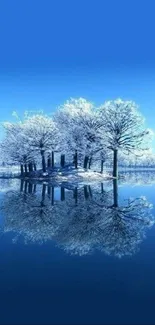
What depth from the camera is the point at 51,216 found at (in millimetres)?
16562

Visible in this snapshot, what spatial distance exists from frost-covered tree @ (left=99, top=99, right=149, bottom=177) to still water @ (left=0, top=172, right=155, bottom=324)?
3725 cm

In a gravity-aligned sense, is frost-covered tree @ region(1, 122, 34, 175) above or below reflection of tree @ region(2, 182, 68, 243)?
above

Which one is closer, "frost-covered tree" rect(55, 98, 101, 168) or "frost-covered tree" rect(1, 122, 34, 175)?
"frost-covered tree" rect(55, 98, 101, 168)

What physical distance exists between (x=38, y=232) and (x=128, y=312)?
751cm

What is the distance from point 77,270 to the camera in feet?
27.9

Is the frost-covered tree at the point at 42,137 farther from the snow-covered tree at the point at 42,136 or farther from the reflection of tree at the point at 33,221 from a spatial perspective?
the reflection of tree at the point at 33,221

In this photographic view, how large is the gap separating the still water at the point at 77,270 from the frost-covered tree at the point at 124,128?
122 feet

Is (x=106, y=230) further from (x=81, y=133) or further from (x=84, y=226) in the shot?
(x=81, y=133)

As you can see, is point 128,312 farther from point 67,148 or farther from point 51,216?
point 67,148

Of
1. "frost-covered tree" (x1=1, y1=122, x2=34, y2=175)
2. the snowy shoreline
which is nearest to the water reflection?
the snowy shoreline

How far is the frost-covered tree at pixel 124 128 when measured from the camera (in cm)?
5212

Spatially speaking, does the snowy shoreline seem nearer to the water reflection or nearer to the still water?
the water reflection

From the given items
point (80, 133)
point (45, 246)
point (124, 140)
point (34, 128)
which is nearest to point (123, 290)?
point (45, 246)

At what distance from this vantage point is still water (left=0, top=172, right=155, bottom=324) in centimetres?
618
